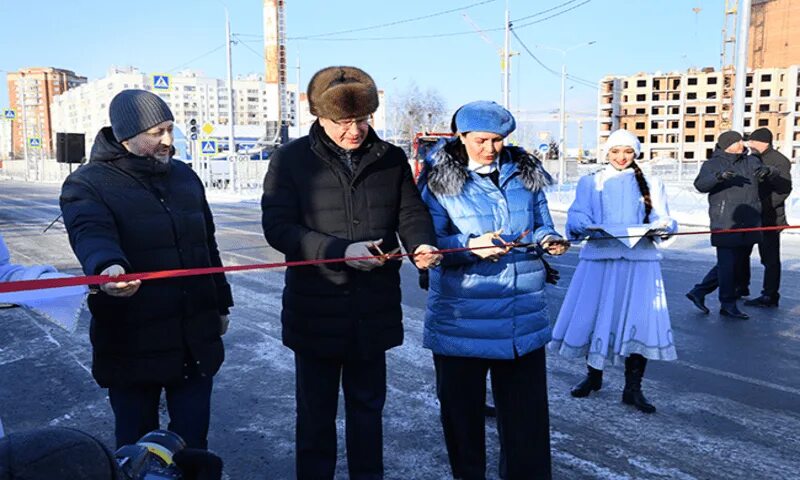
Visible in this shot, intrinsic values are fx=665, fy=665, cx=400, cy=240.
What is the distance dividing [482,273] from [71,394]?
3.31m

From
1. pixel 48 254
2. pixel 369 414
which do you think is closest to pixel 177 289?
pixel 369 414

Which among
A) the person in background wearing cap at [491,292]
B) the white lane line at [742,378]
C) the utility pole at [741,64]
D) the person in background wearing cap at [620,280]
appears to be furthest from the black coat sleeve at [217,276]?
the utility pole at [741,64]

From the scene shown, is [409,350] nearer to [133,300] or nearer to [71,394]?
[71,394]

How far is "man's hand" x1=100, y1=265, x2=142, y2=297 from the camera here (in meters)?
2.29

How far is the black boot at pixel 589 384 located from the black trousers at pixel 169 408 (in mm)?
2720

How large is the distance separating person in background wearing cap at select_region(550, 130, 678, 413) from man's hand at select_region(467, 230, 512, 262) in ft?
5.18

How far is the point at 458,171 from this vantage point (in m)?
3.23

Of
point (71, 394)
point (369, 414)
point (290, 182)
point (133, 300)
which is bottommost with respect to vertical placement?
point (71, 394)

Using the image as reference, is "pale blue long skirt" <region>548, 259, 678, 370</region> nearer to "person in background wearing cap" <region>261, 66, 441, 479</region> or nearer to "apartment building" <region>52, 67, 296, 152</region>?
"person in background wearing cap" <region>261, 66, 441, 479</region>

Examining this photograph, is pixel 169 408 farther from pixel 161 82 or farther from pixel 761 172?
pixel 161 82

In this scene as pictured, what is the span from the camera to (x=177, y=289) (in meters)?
2.74

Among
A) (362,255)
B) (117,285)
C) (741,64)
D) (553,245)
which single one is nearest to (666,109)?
(741,64)

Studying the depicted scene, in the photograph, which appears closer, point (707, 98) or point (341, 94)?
point (341, 94)

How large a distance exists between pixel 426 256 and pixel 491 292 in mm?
462
